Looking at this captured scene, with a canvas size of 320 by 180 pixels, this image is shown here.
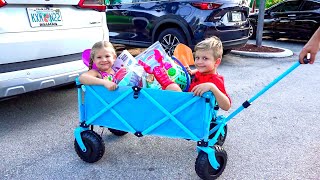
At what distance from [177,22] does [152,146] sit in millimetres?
3544

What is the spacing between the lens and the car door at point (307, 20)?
9266 millimetres

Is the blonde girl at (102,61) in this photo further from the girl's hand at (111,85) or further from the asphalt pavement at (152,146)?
the asphalt pavement at (152,146)

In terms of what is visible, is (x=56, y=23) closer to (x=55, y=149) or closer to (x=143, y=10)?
(x=55, y=149)

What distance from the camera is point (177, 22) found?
5953 millimetres

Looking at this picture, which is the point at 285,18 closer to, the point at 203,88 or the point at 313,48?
the point at 313,48

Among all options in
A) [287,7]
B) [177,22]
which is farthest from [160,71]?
[287,7]

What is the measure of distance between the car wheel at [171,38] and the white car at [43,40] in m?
2.50

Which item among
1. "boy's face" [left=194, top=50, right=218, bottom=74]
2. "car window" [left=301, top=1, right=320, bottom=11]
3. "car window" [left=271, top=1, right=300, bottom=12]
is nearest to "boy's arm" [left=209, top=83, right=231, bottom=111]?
"boy's face" [left=194, top=50, right=218, bottom=74]

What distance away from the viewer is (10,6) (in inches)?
113

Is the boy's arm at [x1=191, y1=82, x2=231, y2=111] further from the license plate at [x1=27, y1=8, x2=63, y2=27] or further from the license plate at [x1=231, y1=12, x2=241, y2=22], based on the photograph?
the license plate at [x1=231, y1=12, x2=241, y2=22]

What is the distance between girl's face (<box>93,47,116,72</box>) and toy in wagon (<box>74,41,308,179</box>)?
8.5 inches

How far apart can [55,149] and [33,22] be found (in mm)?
1225

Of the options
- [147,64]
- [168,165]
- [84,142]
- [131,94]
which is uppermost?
[147,64]

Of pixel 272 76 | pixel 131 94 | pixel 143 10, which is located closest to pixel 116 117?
pixel 131 94
